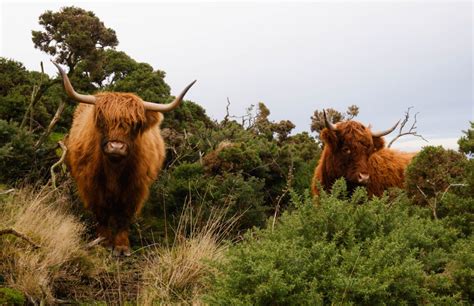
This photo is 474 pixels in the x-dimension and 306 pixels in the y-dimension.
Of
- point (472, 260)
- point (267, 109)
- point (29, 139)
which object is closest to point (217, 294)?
point (472, 260)

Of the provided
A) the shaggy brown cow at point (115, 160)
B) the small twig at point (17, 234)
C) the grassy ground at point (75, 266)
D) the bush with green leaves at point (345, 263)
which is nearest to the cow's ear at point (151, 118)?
the shaggy brown cow at point (115, 160)

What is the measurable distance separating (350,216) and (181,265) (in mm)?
2007

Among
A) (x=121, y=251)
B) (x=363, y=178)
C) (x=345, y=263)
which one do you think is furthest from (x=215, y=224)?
(x=345, y=263)

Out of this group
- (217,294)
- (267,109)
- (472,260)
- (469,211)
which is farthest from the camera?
(267,109)

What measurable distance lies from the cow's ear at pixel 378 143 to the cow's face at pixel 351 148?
33cm

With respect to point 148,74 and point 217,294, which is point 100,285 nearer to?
point 217,294

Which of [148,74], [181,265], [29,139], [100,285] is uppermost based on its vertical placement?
[148,74]

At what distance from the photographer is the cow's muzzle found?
5762 mm

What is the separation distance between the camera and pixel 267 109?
43.5 feet

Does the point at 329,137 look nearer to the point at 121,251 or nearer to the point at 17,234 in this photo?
the point at 121,251

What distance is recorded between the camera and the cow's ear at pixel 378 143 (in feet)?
25.3

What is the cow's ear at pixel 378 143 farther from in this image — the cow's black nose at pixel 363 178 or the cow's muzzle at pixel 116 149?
the cow's muzzle at pixel 116 149

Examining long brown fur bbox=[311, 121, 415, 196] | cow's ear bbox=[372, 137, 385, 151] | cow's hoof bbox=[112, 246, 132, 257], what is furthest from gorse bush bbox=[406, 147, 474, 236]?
cow's hoof bbox=[112, 246, 132, 257]

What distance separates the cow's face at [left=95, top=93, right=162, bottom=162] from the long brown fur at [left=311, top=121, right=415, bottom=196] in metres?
2.37
